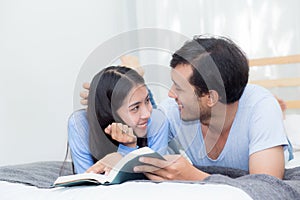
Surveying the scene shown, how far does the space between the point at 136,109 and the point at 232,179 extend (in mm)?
441

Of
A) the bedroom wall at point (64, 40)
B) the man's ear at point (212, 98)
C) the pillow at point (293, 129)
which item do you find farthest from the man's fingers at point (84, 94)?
the pillow at point (293, 129)

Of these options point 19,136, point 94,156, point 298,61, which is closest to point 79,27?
point 19,136

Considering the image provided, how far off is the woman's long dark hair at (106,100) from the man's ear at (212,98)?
0.68ft

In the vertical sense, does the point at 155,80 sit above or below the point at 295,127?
above

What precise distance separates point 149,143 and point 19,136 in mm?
866

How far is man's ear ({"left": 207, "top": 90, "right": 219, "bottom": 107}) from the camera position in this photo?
1414mm

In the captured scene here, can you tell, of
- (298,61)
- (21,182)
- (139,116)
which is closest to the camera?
(21,182)

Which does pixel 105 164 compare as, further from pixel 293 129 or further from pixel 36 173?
pixel 293 129

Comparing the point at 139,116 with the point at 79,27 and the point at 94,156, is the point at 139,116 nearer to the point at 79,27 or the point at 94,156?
the point at 94,156

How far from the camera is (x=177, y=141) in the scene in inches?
59.2

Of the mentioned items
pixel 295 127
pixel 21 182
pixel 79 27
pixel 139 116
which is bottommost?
pixel 295 127

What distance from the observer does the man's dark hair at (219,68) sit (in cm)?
138

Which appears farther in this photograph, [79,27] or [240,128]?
[79,27]

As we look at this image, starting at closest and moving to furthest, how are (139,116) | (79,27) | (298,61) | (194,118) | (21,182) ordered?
1. (21,182)
2. (139,116)
3. (194,118)
4. (298,61)
5. (79,27)
